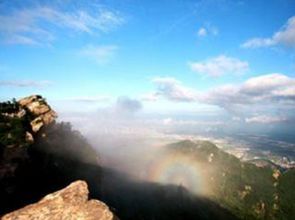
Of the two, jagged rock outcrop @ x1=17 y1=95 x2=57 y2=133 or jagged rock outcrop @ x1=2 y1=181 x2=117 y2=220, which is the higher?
jagged rock outcrop @ x1=17 y1=95 x2=57 y2=133

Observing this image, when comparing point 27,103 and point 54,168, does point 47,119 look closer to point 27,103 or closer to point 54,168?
point 27,103

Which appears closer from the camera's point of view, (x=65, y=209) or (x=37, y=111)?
(x=65, y=209)

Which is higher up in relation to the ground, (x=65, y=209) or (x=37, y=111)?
(x=37, y=111)

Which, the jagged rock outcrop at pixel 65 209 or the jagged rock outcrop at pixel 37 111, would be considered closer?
the jagged rock outcrop at pixel 65 209

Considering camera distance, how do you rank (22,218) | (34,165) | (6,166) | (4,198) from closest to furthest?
(22,218), (4,198), (6,166), (34,165)

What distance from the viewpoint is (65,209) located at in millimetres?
25234

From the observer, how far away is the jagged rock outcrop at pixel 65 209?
24.4 m

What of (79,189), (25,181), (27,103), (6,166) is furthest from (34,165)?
(79,189)

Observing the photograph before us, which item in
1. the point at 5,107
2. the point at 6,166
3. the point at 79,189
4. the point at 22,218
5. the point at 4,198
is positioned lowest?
the point at 4,198

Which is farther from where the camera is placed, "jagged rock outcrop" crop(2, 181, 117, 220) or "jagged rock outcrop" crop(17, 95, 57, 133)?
"jagged rock outcrop" crop(17, 95, 57, 133)

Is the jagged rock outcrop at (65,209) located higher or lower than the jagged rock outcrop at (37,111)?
lower

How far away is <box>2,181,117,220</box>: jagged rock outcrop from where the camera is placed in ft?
80.1

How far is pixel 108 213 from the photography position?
24594 millimetres

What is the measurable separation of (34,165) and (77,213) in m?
151
